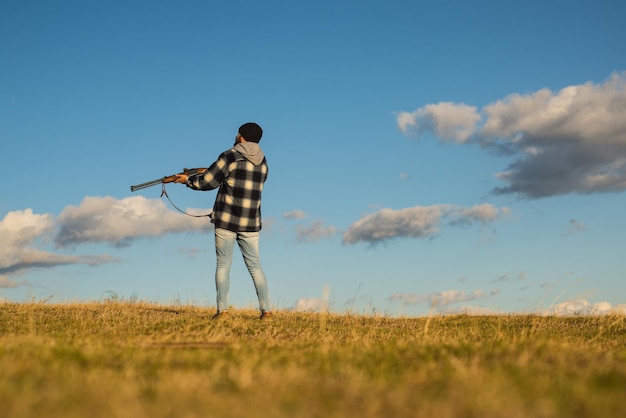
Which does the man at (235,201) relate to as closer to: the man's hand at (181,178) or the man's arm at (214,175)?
the man's arm at (214,175)

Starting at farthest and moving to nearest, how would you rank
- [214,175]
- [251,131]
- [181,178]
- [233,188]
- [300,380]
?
1. [181,178]
2. [251,131]
3. [233,188]
4. [214,175]
5. [300,380]

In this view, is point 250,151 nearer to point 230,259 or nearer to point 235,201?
point 235,201

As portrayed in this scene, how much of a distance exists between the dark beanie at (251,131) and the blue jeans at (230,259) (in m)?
1.75

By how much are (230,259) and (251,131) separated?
2.37 m

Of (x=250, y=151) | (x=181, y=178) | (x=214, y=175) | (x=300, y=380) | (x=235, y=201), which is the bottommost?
(x=300, y=380)

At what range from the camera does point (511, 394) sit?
372 centimetres

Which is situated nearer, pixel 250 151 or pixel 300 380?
pixel 300 380

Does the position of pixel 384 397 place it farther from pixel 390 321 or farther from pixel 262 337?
pixel 390 321

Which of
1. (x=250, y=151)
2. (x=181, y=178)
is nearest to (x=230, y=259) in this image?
(x=250, y=151)

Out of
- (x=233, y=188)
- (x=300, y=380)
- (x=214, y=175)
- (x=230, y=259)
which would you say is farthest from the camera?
(x=230, y=259)

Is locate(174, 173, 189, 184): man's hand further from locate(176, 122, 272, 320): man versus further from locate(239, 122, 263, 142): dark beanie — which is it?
locate(239, 122, 263, 142): dark beanie

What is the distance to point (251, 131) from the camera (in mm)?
11406

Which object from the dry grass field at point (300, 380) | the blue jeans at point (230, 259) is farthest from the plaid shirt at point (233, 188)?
the dry grass field at point (300, 380)

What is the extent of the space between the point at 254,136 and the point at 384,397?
832 centimetres
